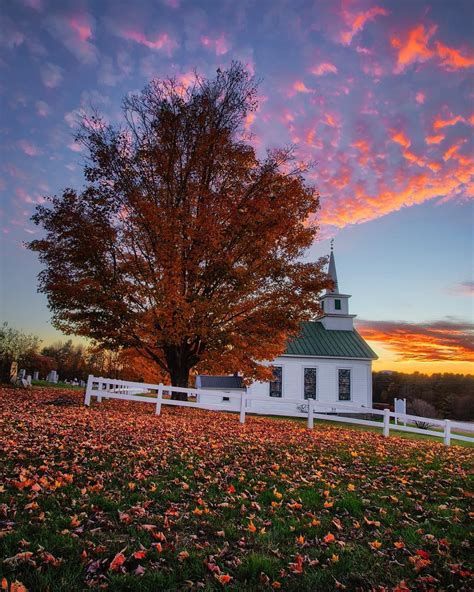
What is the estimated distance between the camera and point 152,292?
1540cm

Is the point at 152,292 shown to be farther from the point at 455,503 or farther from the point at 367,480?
the point at 455,503

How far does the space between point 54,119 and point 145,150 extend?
12.8 ft

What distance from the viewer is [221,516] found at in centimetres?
514

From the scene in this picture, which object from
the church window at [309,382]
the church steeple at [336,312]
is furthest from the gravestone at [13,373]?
the church steeple at [336,312]

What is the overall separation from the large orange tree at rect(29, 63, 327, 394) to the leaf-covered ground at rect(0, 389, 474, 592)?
6814mm

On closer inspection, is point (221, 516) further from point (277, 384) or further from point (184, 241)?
point (277, 384)

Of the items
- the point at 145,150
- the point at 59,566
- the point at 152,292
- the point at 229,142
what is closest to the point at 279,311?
the point at 152,292

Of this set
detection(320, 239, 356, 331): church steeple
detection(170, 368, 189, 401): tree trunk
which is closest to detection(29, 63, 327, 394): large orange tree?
detection(170, 368, 189, 401): tree trunk

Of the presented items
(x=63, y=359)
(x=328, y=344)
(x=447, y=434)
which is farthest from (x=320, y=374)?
(x=63, y=359)

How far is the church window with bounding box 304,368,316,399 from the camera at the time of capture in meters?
27.3

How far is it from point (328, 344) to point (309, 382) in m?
3.14

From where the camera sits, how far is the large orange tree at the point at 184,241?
49.9 ft

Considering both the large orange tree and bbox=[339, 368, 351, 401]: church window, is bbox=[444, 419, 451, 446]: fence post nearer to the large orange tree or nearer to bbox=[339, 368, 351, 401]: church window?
the large orange tree

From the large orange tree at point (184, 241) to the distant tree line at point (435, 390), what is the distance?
114 feet
